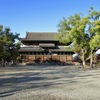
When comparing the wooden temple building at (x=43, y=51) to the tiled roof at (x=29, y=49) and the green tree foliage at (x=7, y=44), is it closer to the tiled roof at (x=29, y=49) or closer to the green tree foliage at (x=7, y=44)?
the tiled roof at (x=29, y=49)

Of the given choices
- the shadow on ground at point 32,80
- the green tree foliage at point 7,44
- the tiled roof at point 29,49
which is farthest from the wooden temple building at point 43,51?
the shadow on ground at point 32,80

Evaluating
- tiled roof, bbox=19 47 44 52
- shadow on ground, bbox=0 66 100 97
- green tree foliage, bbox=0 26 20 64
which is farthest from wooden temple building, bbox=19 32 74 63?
shadow on ground, bbox=0 66 100 97

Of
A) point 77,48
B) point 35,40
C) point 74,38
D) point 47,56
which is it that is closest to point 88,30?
point 74,38

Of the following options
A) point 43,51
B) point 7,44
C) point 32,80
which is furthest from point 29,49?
point 32,80

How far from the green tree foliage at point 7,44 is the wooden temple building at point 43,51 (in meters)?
11.6

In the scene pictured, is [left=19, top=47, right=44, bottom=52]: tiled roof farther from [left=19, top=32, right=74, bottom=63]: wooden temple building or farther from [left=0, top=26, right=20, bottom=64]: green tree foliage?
[left=0, top=26, right=20, bottom=64]: green tree foliage

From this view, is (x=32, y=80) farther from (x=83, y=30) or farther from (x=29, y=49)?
(x=29, y=49)

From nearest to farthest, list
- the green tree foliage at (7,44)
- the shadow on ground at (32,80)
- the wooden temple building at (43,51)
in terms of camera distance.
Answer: the shadow on ground at (32,80) < the green tree foliage at (7,44) < the wooden temple building at (43,51)

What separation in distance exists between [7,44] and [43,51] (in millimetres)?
16850

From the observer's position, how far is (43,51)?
5991cm

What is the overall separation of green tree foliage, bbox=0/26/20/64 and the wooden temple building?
11.6m

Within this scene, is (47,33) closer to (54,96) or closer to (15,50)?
(15,50)

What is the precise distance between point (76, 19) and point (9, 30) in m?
12.0

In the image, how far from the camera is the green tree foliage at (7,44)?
42.7m
